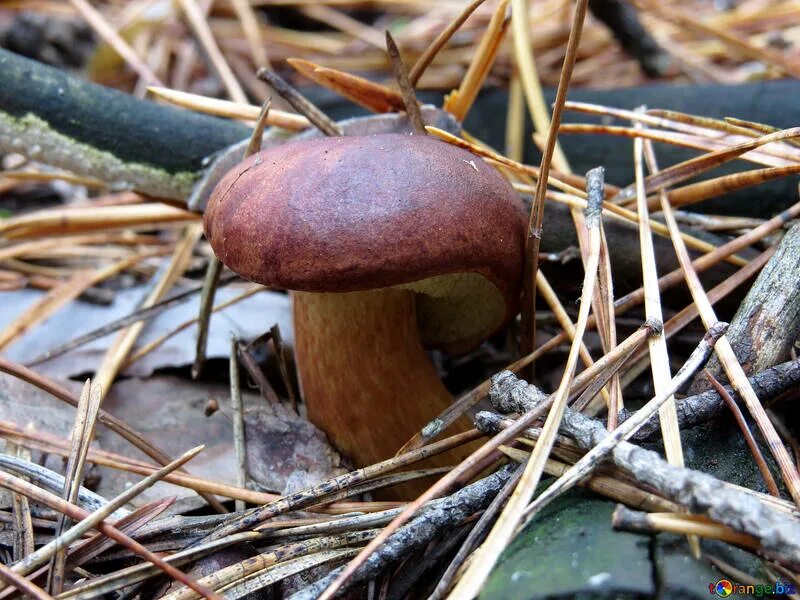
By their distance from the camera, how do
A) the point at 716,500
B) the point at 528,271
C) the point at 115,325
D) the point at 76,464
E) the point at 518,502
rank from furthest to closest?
the point at 115,325 → the point at 528,271 → the point at 76,464 → the point at 518,502 → the point at 716,500

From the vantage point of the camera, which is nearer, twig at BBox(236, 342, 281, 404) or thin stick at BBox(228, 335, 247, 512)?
thin stick at BBox(228, 335, 247, 512)

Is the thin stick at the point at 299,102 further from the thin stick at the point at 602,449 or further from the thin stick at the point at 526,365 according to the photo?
the thin stick at the point at 602,449

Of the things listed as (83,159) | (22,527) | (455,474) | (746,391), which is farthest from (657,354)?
(83,159)

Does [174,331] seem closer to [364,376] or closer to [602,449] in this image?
[364,376]

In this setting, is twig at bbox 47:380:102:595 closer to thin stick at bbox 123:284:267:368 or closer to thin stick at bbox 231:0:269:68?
thin stick at bbox 123:284:267:368

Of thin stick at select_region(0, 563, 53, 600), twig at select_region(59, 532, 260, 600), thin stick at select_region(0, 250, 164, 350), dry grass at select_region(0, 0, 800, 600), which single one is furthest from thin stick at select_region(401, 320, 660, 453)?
thin stick at select_region(0, 250, 164, 350)

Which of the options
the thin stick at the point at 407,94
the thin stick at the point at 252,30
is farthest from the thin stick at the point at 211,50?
the thin stick at the point at 407,94

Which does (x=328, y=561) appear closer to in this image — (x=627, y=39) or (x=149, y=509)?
(x=149, y=509)

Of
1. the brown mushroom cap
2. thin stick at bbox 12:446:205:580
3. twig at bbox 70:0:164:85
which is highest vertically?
twig at bbox 70:0:164:85
